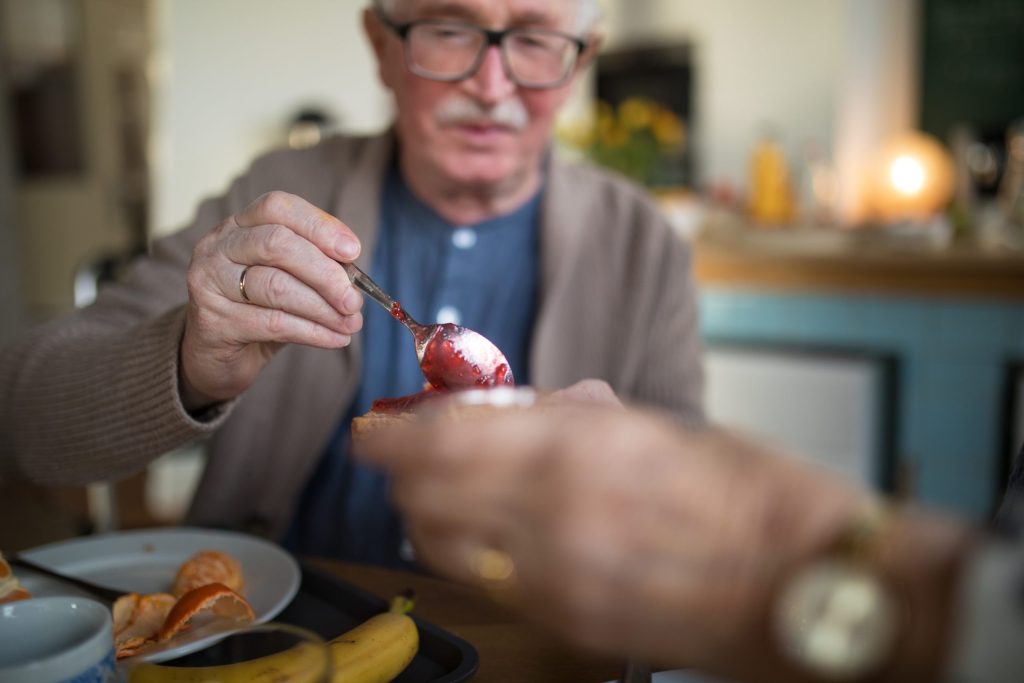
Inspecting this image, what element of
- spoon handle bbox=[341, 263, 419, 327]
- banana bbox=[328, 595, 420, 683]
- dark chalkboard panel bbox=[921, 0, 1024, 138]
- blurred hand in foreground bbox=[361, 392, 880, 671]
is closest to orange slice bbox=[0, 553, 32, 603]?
banana bbox=[328, 595, 420, 683]

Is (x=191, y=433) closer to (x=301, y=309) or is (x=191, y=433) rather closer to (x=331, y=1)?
(x=301, y=309)

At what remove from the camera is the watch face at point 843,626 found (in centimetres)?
38

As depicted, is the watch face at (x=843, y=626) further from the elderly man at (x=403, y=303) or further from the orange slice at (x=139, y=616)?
the elderly man at (x=403, y=303)

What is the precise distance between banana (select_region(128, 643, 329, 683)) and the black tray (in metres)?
0.07

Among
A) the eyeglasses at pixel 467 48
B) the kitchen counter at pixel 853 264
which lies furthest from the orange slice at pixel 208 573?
the kitchen counter at pixel 853 264

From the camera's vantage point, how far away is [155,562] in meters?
0.93

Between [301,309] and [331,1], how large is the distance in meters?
3.28

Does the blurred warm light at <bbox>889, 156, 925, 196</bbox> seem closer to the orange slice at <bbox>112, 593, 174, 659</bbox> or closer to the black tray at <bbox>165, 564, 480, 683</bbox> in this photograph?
the black tray at <bbox>165, 564, 480, 683</bbox>

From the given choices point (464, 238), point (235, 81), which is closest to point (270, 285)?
point (464, 238)

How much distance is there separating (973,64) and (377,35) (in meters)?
3.30

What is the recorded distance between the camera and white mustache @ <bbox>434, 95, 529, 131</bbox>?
1.20 meters

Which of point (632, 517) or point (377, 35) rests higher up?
point (377, 35)

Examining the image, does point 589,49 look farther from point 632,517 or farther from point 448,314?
point 632,517

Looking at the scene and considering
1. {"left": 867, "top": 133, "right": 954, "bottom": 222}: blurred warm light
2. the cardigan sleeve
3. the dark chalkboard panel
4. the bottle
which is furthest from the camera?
the dark chalkboard panel
